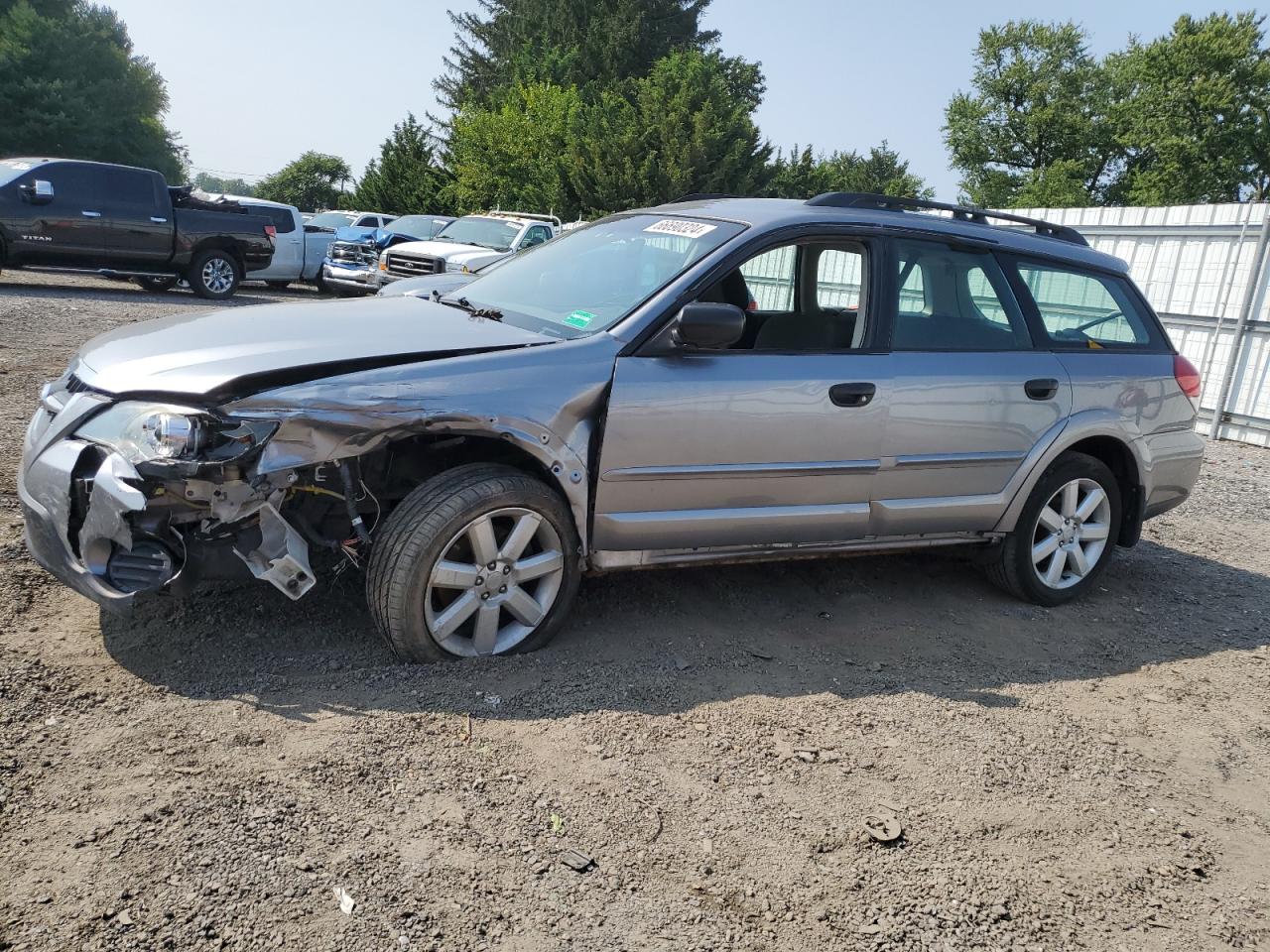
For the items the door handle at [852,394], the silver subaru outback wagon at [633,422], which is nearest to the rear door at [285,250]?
the silver subaru outback wagon at [633,422]

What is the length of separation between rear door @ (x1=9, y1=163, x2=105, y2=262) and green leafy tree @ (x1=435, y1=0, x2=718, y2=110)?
3038cm

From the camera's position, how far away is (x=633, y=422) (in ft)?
12.5

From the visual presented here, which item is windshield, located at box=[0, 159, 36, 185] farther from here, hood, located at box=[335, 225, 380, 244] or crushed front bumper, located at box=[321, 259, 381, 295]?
hood, located at box=[335, 225, 380, 244]

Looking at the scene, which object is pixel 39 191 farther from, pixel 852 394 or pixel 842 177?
→ pixel 842 177

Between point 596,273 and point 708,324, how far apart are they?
850 mm

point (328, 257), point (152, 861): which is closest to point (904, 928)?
point (152, 861)

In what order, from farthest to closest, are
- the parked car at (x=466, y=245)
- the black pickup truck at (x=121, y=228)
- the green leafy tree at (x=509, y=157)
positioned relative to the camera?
the green leafy tree at (x=509, y=157) → the parked car at (x=466, y=245) → the black pickup truck at (x=121, y=228)

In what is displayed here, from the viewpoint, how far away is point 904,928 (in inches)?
102

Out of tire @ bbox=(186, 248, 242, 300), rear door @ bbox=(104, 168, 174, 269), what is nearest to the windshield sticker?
→ rear door @ bbox=(104, 168, 174, 269)

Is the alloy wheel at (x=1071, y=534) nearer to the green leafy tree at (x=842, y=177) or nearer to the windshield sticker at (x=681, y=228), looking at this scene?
the windshield sticker at (x=681, y=228)

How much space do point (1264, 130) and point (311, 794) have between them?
55.8m

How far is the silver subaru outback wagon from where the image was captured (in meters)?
3.30

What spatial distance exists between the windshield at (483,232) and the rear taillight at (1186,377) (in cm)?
1162

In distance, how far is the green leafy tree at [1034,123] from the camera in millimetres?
55375
